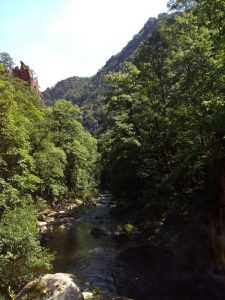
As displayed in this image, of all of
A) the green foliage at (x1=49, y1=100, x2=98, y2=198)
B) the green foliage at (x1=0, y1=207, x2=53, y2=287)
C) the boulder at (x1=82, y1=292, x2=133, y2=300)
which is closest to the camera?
the boulder at (x1=82, y1=292, x2=133, y2=300)

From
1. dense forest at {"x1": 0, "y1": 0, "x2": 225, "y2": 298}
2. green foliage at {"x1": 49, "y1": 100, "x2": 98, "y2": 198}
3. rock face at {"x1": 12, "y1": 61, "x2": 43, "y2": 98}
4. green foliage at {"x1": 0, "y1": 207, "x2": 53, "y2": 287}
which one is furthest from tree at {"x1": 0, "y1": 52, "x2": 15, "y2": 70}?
green foliage at {"x1": 0, "y1": 207, "x2": 53, "y2": 287}

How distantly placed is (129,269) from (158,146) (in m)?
10.2

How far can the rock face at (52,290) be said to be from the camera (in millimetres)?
14414

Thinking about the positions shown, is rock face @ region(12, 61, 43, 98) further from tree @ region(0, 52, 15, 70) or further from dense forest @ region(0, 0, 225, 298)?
dense forest @ region(0, 0, 225, 298)

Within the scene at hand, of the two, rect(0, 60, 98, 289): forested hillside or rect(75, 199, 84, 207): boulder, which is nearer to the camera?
rect(0, 60, 98, 289): forested hillside

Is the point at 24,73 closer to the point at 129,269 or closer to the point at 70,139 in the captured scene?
the point at 70,139

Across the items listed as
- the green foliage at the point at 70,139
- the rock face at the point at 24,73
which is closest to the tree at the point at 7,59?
the rock face at the point at 24,73

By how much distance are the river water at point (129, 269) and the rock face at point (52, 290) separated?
3677 millimetres

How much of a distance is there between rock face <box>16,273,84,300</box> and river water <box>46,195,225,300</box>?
3.68 meters

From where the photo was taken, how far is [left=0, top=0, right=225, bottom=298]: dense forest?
18.5 meters

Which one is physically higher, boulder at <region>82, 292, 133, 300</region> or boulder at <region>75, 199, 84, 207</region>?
boulder at <region>75, 199, 84, 207</region>

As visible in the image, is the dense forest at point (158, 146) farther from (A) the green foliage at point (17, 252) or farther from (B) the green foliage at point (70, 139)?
(B) the green foliage at point (70, 139)

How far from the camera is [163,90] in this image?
1268 inches

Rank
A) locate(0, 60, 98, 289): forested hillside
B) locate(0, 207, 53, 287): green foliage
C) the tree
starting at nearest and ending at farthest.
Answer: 1. locate(0, 207, 53, 287): green foliage
2. locate(0, 60, 98, 289): forested hillside
3. the tree
